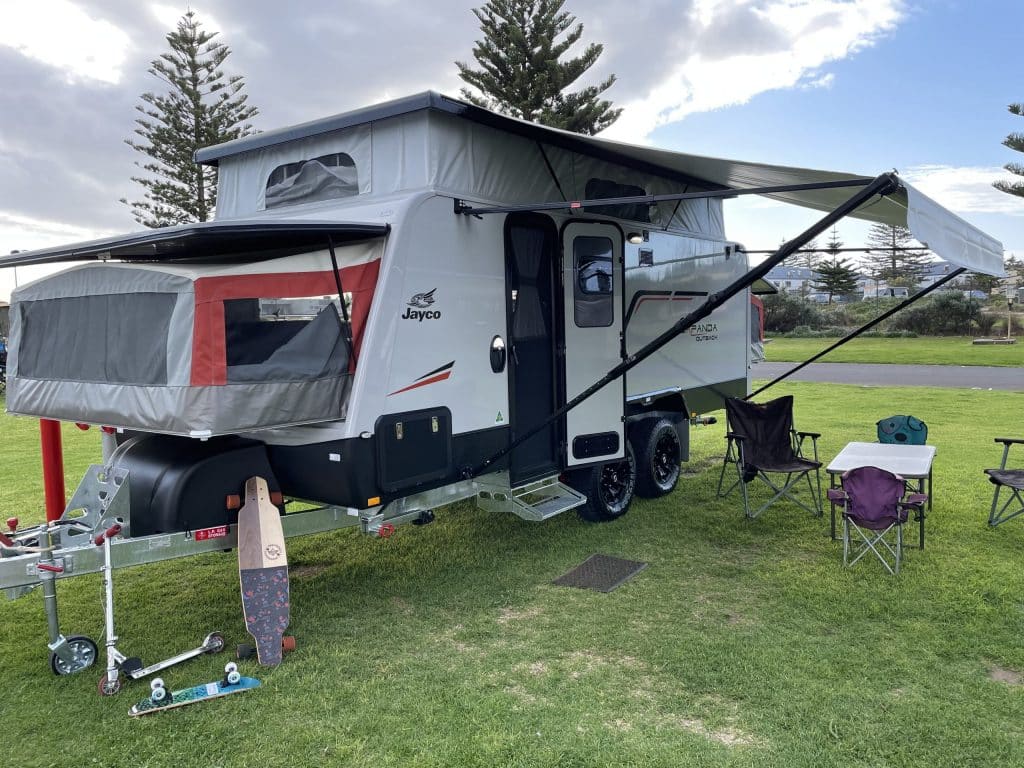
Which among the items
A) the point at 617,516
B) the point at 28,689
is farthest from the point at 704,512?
the point at 28,689

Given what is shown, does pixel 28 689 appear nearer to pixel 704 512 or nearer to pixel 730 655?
pixel 730 655

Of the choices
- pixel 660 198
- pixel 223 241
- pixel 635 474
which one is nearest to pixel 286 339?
pixel 223 241

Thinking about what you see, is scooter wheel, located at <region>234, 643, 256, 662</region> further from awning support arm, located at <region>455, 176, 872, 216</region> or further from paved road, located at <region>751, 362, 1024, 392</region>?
paved road, located at <region>751, 362, 1024, 392</region>

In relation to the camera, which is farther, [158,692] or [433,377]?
[433,377]

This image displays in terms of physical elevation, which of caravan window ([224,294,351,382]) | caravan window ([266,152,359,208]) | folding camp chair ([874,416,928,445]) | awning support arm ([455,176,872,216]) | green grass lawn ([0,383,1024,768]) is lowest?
green grass lawn ([0,383,1024,768])

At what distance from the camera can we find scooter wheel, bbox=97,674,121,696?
333 cm

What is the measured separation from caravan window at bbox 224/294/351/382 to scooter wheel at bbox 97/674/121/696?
56.4 inches

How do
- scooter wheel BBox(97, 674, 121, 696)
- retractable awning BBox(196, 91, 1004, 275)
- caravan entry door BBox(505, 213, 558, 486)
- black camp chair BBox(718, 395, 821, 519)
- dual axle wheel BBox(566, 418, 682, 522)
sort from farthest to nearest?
black camp chair BBox(718, 395, 821, 519) < dual axle wheel BBox(566, 418, 682, 522) < caravan entry door BBox(505, 213, 558, 486) < retractable awning BBox(196, 91, 1004, 275) < scooter wheel BBox(97, 674, 121, 696)

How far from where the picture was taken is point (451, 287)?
4.39 m

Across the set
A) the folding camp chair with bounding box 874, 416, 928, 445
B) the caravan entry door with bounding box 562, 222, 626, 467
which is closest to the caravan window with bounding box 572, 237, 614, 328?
the caravan entry door with bounding box 562, 222, 626, 467

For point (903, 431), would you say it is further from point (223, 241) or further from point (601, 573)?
point (223, 241)

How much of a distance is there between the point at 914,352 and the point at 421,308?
24221mm

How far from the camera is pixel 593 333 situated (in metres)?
5.64

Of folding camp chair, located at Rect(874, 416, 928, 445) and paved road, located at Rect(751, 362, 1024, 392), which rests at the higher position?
folding camp chair, located at Rect(874, 416, 928, 445)
